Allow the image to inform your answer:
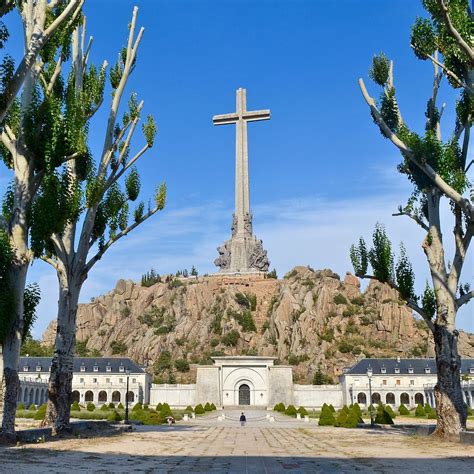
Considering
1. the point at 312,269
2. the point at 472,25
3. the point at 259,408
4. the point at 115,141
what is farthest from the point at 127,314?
the point at 472,25

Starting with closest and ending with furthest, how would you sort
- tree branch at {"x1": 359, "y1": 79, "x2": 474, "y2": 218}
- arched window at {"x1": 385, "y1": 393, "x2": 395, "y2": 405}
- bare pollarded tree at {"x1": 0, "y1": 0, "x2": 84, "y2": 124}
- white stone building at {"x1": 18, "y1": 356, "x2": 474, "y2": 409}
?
bare pollarded tree at {"x1": 0, "y1": 0, "x2": 84, "y2": 124}, tree branch at {"x1": 359, "y1": 79, "x2": 474, "y2": 218}, white stone building at {"x1": 18, "y1": 356, "x2": 474, "y2": 409}, arched window at {"x1": 385, "y1": 393, "x2": 395, "y2": 405}

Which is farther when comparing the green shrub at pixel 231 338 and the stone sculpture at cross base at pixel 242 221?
the green shrub at pixel 231 338

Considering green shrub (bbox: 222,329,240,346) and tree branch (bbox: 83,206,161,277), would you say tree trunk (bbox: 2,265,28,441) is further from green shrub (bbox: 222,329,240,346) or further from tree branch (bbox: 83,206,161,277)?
green shrub (bbox: 222,329,240,346)

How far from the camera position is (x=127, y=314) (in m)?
105

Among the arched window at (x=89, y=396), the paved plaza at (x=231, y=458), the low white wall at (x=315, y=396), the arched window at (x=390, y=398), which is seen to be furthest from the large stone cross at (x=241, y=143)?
the paved plaza at (x=231, y=458)

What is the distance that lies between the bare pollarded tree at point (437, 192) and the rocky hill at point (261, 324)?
6507 centimetres

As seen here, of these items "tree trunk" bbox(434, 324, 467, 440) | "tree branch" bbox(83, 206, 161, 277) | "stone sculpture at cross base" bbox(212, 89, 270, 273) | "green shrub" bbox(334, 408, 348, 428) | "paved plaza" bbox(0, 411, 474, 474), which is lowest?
"green shrub" bbox(334, 408, 348, 428)

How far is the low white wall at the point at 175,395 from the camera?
227 feet

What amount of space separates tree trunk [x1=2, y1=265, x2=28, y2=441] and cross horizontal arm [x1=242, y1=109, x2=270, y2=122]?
72.6 m

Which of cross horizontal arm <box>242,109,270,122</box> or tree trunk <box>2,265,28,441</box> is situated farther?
cross horizontal arm <box>242,109,270,122</box>

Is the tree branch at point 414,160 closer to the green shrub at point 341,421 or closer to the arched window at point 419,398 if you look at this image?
the green shrub at point 341,421

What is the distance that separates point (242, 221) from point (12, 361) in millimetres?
74636

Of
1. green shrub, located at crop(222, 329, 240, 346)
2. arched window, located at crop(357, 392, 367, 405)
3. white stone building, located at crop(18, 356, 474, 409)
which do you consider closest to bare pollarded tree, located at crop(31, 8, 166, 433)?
white stone building, located at crop(18, 356, 474, 409)

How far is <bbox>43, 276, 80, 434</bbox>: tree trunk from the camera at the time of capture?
63.7 feet
